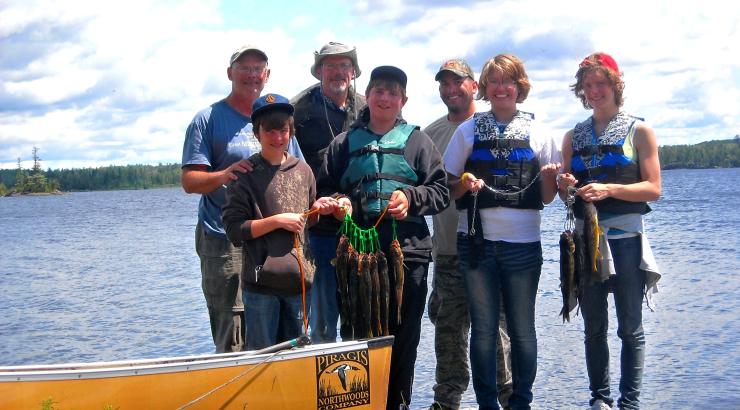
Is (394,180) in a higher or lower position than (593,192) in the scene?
higher

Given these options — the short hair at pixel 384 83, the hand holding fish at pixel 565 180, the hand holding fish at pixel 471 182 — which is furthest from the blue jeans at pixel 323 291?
the hand holding fish at pixel 565 180

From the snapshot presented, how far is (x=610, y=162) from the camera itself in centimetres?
667

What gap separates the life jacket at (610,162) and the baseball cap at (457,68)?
117 centimetres

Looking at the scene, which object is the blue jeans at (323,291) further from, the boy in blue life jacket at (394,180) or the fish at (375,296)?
the fish at (375,296)

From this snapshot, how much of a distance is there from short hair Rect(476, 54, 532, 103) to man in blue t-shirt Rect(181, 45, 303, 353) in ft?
5.41

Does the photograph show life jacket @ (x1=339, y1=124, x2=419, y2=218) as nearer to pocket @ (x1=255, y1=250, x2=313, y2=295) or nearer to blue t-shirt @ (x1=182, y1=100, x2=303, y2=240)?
blue t-shirt @ (x1=182, y1=100, x2=303, y2=240)

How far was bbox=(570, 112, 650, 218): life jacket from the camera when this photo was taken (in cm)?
664

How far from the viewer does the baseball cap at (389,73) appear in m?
6.42

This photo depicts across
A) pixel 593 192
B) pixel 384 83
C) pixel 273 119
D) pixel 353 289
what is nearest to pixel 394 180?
pixel 384 83

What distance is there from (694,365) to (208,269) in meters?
8.28

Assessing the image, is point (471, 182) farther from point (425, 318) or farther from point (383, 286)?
point (425, 318)

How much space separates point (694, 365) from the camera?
12.3 m

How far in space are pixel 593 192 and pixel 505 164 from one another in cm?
73

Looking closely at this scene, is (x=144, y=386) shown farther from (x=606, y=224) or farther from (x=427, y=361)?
(x=427, y=361)
